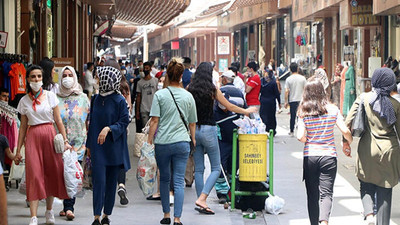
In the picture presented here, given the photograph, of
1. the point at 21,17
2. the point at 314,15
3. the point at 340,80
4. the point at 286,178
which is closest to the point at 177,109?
the point at 286,178

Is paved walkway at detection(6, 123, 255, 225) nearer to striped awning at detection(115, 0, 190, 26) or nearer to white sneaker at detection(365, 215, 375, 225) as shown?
white sneaker at detection(365, 215, 375, 225)

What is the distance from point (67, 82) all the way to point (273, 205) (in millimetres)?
2723

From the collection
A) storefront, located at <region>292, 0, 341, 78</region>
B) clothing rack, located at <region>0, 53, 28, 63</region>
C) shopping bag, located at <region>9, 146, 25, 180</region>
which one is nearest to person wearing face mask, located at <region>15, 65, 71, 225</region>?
shopping bag, located at <region>9, 146, 25, 180</region>

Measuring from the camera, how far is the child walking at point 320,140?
7.90 m

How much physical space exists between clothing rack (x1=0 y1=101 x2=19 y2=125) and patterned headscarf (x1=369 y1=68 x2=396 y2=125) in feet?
16.4

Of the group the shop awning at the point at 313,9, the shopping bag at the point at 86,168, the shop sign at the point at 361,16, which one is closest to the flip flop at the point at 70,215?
the shopping bag at the point at 86,168

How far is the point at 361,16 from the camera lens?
76.8 feet

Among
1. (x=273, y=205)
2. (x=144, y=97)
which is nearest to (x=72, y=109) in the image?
(x=273, y=205)

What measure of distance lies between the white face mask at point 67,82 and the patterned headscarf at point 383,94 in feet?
10.9

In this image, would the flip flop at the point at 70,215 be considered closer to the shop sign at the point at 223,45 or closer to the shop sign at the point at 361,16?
the shop sign at the point at 361,16

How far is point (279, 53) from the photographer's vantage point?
39.1 m

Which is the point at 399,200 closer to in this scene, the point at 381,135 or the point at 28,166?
the point at 381,135

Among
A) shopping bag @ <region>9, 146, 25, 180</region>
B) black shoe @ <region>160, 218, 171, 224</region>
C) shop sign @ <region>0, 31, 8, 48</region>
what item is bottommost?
black shoe @ <region>160, 218, 171, 224</region>

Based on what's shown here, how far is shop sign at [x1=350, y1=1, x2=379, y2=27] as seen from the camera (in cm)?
2333
